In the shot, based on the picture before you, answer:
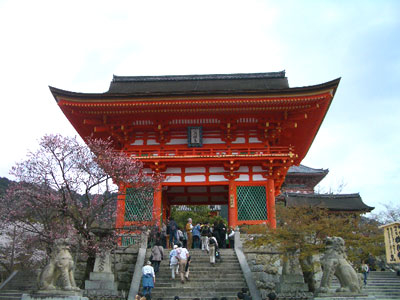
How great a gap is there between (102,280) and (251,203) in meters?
8.97

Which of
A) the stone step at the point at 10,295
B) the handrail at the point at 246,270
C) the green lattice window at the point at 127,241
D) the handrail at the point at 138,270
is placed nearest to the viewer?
the handrail at the point at 246,270

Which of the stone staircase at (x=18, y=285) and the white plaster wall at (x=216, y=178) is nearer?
the stone staircase at (x=18, y=285)

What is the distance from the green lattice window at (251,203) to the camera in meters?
18.4

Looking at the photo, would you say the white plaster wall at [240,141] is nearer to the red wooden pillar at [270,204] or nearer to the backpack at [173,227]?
the red wooden pillar at [270,204]

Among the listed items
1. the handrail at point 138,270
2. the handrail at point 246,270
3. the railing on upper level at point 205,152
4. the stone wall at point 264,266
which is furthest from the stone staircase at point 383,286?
the handrail at point 138,270

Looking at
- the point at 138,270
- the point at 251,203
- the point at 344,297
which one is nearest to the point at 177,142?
the point at 251,203

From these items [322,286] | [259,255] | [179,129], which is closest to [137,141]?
[179,129]

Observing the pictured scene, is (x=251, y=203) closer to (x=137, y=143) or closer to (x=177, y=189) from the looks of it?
(x=177, y=189)

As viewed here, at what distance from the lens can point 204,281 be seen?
41.6ft

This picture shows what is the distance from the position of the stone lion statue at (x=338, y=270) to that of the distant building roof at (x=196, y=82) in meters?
14.7

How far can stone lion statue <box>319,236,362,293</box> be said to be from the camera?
29.3 feet

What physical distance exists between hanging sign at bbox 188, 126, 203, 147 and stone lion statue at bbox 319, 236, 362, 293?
10.9 meters

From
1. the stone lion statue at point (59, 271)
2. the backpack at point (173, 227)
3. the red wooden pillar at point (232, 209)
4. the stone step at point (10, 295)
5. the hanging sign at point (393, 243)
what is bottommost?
the stone step at point (10, 295)

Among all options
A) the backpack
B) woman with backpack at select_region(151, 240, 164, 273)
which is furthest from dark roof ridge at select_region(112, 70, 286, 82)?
woman with backpack at select_region(151, 240, 164, 273)
